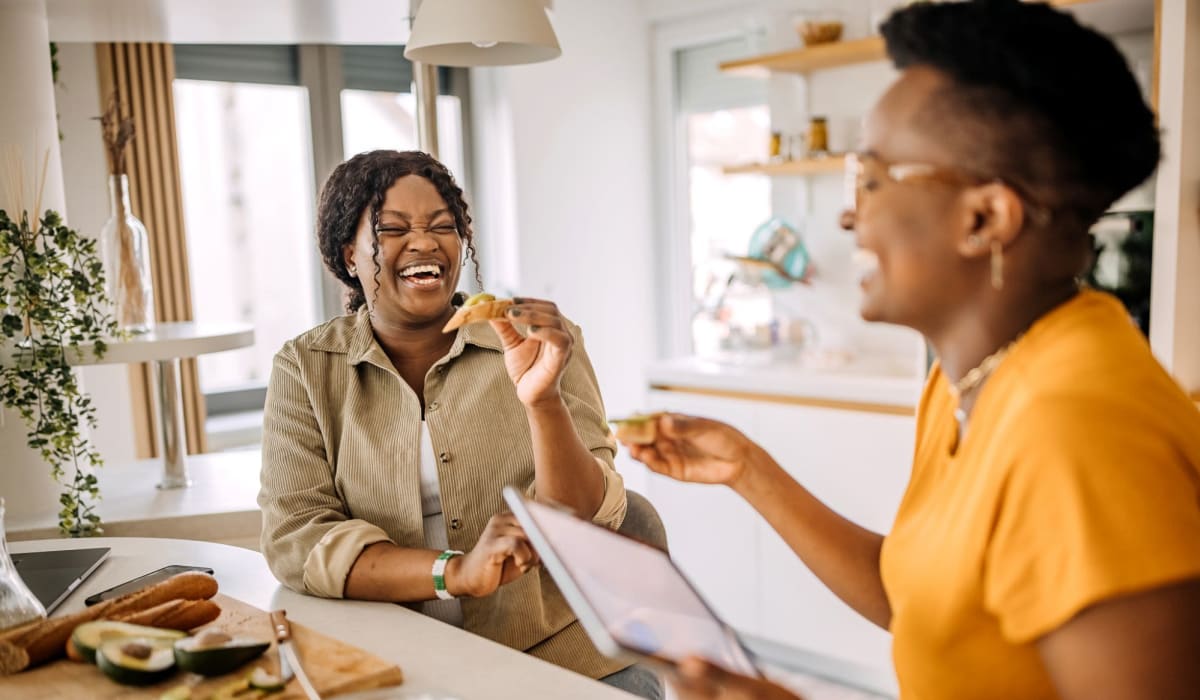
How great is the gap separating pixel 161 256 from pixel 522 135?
153cm

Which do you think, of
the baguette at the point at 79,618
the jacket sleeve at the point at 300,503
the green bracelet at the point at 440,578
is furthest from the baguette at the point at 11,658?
the green bracelet at the point at 440,578

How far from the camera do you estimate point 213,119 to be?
429cm

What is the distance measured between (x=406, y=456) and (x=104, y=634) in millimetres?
538

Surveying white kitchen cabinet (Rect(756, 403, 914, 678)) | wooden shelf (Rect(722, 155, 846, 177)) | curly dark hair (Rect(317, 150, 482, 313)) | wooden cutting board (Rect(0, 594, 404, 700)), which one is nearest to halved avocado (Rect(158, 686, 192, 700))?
wooden cutting board (Rect(0, 594, 404, 700))

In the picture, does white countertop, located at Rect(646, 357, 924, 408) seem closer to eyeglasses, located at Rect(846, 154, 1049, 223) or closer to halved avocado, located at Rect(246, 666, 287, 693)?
eyeglasses, located at Rect(846, 154, 1049, 223)

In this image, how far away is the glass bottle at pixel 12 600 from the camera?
1.26 metres

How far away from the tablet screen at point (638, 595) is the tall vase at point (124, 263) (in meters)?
1.74

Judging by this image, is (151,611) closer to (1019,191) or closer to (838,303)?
(1019,191)

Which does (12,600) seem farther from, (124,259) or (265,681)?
(124,259)

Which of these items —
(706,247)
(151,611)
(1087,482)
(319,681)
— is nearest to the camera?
(1087,482)

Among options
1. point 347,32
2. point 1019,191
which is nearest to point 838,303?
point 347,32

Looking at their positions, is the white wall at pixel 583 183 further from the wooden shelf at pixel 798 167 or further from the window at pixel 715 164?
the wooden shelf at pixel 798 167

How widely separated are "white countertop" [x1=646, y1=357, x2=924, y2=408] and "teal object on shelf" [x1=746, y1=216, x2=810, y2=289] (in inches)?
15.5

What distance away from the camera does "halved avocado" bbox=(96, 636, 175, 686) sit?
1127 millimetres
